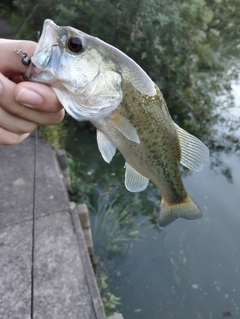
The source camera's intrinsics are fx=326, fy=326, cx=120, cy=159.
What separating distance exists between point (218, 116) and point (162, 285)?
11.7 ft

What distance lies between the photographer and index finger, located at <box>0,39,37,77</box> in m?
1.38

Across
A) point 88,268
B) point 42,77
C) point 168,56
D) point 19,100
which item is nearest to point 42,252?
point 88,268

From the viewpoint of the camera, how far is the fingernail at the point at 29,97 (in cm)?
122

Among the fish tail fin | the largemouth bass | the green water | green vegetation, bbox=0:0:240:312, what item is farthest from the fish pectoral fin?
green vegetation, bbox=0:0:240:312

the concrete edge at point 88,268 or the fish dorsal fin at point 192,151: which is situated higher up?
the fish dorsal fin at point 192,151

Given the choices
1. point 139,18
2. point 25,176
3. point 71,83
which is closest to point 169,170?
point 71,83

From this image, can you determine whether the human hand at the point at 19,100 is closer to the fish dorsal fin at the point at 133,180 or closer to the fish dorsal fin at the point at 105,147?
the fish dorsal fin at the point at 105,147

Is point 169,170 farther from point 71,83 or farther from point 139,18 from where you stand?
point 139,18

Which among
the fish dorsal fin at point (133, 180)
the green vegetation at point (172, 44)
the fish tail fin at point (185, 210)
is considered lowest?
the green vegetation at point (172, 44)

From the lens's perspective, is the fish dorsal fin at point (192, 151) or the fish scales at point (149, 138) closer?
the fish scales at point (149, 138)

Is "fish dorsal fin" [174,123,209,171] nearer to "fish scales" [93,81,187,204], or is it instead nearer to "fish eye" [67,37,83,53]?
"fish scales" [93,81,187,204]

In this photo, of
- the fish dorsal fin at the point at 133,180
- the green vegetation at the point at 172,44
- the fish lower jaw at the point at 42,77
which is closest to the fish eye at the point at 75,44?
the fish lower jaw at the point at 42,77

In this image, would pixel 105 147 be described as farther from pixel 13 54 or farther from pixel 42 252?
pixel 42 252

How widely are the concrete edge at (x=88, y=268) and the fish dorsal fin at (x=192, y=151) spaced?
148 centimetres
